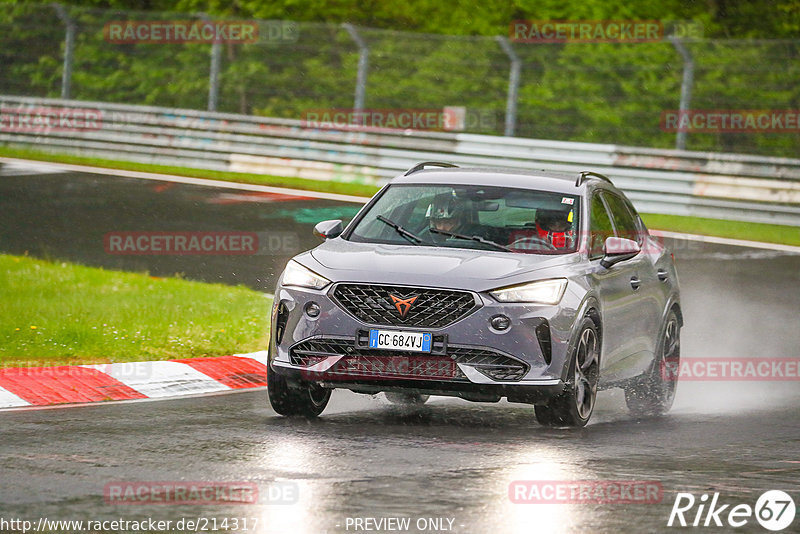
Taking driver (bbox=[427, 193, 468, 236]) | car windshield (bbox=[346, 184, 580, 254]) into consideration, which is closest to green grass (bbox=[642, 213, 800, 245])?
car windshield (bbox=[346, 184, 580, 254])

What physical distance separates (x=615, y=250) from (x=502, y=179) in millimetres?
1027

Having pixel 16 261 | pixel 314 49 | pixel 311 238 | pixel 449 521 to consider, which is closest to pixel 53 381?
pixel 449 521

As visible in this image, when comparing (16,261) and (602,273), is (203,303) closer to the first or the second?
→ (16,261)

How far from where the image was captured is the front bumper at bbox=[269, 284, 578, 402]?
893 centimetres

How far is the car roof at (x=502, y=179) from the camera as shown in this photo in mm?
10430

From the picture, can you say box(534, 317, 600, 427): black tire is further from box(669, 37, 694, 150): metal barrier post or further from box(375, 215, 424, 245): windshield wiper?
box(669, 37, 694, 150): metal barrier post

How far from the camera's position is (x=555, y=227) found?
10062 millimetres

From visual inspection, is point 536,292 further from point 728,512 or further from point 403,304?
point 728,512

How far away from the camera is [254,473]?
755cm

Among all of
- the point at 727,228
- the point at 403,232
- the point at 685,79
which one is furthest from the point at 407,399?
the point at 685,79

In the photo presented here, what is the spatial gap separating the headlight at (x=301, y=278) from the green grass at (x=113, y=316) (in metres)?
2.58

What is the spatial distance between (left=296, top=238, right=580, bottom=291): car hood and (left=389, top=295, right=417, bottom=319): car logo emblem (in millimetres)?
104

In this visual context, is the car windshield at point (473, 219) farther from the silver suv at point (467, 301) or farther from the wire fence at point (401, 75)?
the wire fence at point (401, 75)

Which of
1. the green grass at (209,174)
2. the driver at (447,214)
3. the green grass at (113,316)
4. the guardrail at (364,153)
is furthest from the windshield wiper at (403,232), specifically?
the green grass at (209,174)
